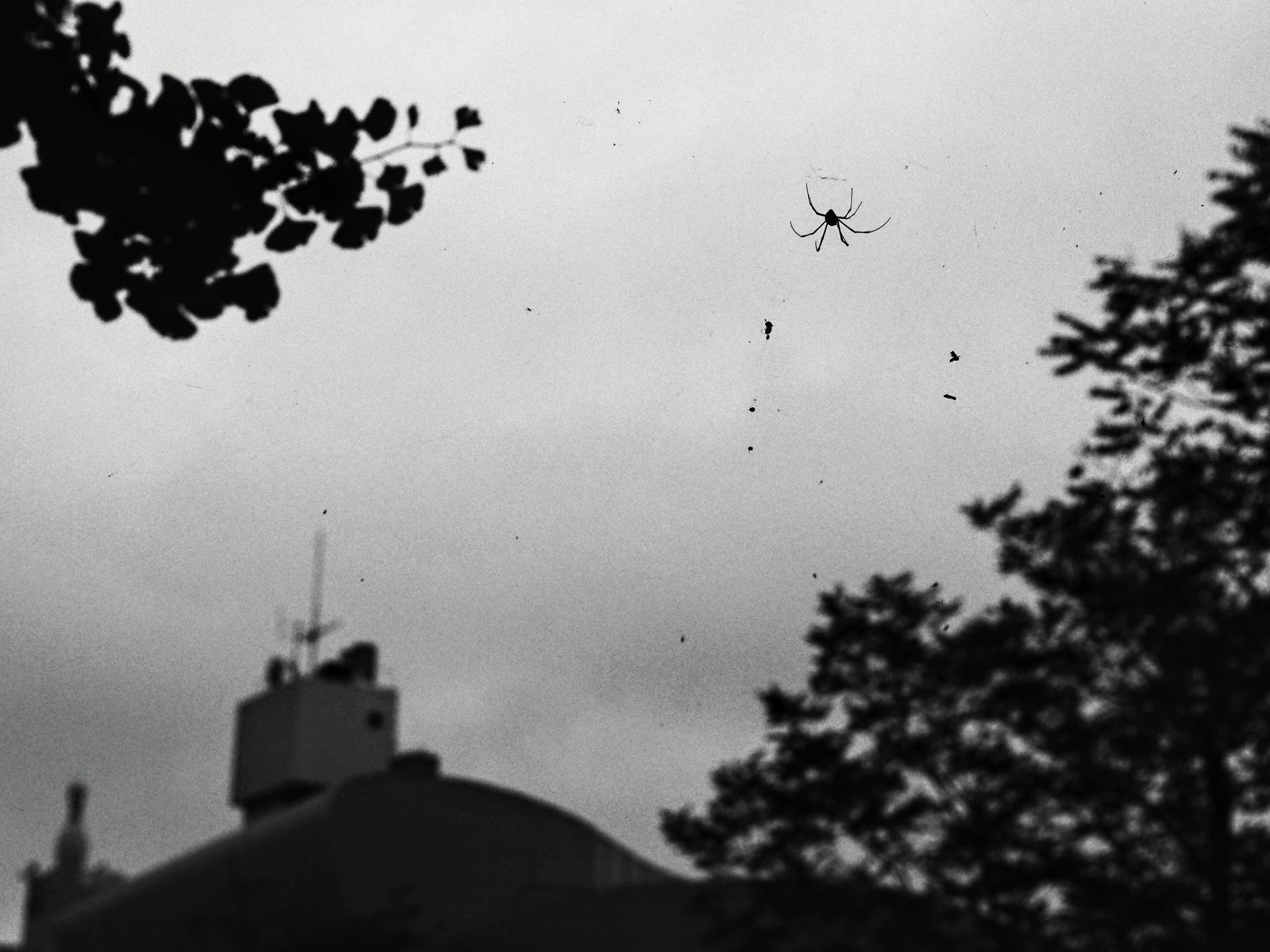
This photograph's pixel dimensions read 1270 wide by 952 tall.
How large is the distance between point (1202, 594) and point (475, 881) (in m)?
15.0

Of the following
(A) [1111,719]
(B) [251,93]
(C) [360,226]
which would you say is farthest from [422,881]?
(B) [251,93]

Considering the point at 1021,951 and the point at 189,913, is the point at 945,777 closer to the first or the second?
the point at 1021,951

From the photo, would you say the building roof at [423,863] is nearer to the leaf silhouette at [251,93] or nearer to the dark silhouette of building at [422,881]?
the dark silhouette of building at [422,881]

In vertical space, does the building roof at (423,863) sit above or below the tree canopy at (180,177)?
above

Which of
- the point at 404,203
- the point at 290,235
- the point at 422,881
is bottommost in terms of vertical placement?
the point at 290,235

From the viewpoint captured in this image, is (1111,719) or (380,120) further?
(1111,719)

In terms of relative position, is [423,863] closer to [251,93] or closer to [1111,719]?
[1111,719]

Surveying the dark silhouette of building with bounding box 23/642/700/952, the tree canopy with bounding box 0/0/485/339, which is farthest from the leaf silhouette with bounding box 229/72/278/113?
the dark silhouette of building with bounding box 23/642/700/952

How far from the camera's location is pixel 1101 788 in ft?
55.6

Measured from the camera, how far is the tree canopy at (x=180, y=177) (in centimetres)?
560

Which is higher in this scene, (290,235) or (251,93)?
(251,93)

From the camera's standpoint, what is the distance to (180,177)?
5836 mm

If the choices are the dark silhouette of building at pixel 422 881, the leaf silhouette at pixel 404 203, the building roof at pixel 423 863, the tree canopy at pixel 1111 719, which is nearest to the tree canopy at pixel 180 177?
the leaf silhouette at pixel 404 203

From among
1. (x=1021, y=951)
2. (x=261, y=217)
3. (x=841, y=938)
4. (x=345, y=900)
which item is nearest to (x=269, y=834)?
(x=345, y=900)
